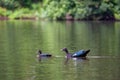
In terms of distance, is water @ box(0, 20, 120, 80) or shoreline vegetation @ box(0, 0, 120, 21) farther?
shoreline vegetation @ box(0, 0, 120, 21)

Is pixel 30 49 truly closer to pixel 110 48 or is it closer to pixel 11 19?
pixel 110 48

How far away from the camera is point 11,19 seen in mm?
106812

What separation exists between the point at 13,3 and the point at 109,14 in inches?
845

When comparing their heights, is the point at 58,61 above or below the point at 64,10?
below

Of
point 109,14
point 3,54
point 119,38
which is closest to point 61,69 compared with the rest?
point 3,54

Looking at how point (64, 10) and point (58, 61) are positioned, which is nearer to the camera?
point (58, 61)

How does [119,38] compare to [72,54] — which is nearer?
[72,54]

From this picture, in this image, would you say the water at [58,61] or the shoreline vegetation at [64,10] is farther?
the shoreline vegetation at [64,10]

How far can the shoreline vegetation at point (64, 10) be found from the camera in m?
98.6

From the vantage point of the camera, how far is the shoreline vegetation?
98.6m

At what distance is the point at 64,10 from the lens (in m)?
101

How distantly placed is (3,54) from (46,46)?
23.6 ft

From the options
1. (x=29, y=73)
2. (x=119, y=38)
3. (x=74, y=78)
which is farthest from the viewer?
(x=119, y=38)

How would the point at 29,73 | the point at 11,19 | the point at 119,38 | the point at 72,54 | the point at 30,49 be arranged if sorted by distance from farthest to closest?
1. the point at 11,19
2. the point at 119,38
3. the point at 30,49
4. the point at 72,54
5. the point at 29,73
